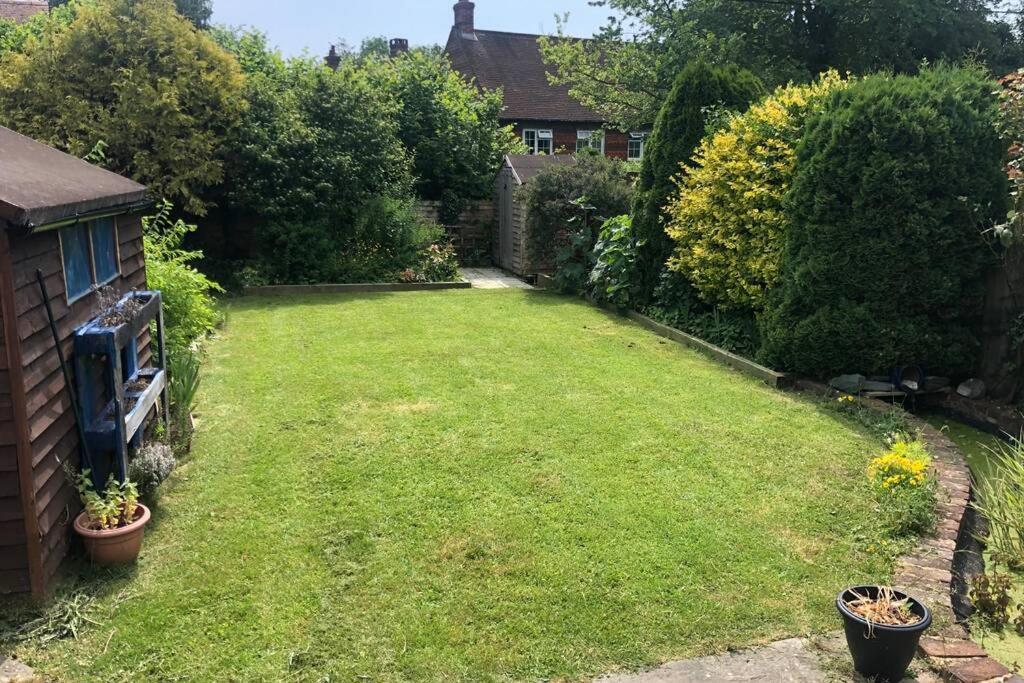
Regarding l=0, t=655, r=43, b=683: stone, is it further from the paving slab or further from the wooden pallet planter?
the paving slab

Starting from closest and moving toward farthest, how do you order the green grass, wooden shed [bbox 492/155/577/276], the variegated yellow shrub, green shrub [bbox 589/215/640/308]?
the green grass, the variegated yellow shrub, green shrub [bbox 589/215/640/308], wooden shed [bbox 492/155/577/276]

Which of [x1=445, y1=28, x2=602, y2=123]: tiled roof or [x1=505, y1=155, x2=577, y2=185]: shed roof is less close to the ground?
[x1=445, y1=28, x2=602, y2=123]: tiled roof

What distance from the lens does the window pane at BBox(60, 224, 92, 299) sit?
4023 mm

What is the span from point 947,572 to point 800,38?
16.5 meters

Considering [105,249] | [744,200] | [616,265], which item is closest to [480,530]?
[105,249]

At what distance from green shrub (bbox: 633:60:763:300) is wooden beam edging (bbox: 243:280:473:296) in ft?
14.6

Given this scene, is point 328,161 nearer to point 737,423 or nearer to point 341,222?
point 341,222

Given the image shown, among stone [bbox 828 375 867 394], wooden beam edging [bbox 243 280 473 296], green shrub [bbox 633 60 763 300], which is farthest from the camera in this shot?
wooden beam edging [bbox 243 280 473 296]

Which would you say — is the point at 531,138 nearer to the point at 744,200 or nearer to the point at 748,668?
the point at 744,200

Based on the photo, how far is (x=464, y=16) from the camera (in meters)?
29.8

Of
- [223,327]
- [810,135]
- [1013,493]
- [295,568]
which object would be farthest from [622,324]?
[295,568]

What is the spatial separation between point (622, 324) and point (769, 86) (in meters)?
9.35

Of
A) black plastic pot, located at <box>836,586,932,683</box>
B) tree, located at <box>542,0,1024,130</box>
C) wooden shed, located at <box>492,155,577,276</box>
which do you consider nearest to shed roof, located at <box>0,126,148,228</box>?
black plastic pot, located at <box>836,586,932,683</box>

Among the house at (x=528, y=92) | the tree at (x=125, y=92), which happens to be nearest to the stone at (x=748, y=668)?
the tree at (x=125, y=92)
